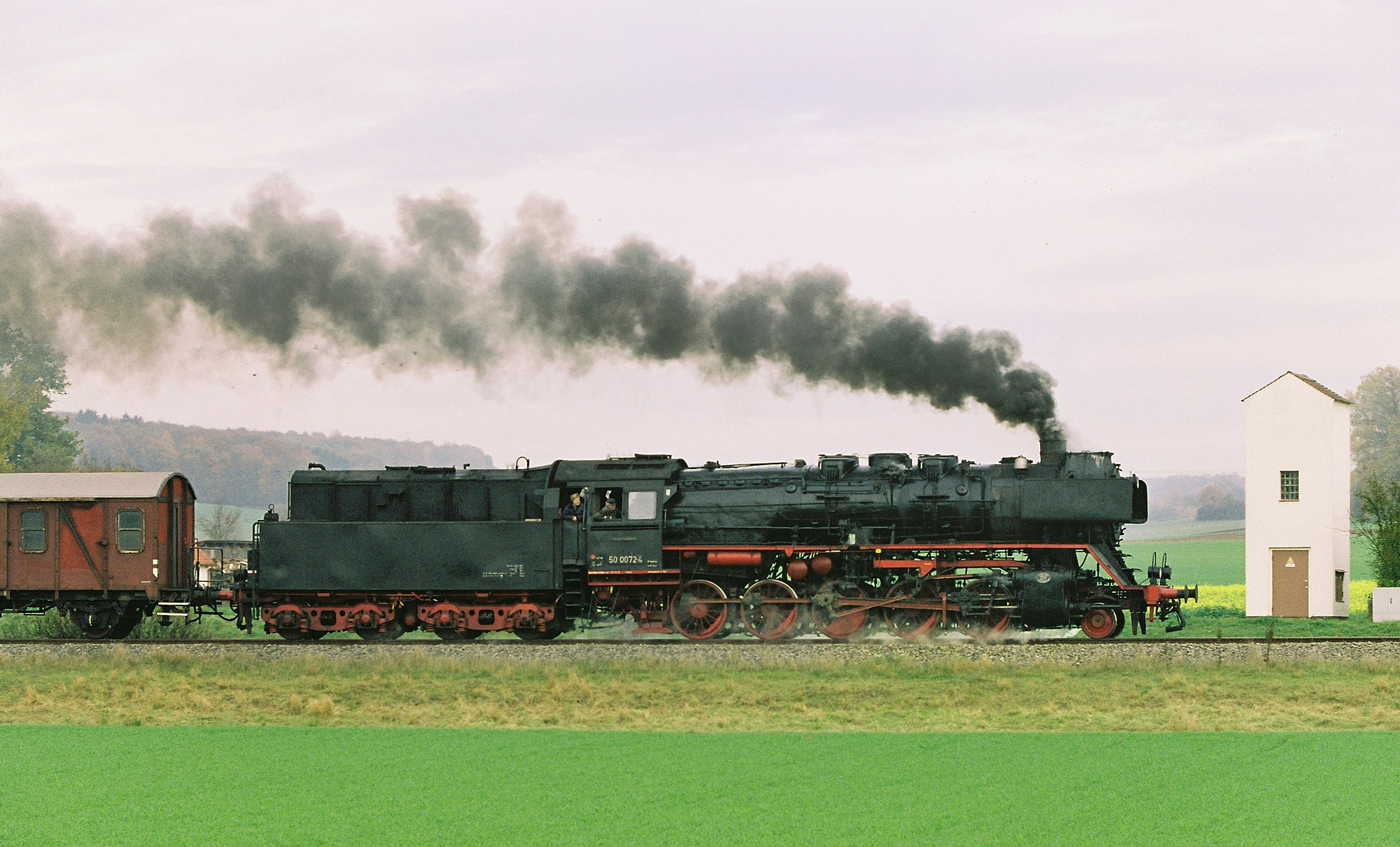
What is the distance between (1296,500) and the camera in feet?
→ 115

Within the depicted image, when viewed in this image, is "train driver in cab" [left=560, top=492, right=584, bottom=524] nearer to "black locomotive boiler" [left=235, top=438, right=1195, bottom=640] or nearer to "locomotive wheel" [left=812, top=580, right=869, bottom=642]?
"black locomotive boiler" [left=235, top=438, right=1195, bottom=640]

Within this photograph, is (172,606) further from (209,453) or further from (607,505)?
(209,453)

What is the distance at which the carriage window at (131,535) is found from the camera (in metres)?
26.1

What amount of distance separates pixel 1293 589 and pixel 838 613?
17.4 m

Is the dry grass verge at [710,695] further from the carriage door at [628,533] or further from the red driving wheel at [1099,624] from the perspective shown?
the carriage door at [628,533]

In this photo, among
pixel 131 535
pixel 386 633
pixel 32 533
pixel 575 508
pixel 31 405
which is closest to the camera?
pixel 575 508

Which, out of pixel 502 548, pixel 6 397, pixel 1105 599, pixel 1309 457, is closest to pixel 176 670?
pixel 502 548

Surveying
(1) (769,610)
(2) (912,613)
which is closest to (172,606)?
(1) (769,610)

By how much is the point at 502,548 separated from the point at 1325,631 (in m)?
19.7

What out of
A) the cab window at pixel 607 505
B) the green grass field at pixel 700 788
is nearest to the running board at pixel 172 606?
the cab window at pixel 607 505

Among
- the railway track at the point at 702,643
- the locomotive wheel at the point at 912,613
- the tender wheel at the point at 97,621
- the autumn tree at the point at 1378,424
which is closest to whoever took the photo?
the railway track at the point at 702,643

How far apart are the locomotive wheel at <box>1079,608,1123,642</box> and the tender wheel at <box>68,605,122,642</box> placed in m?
19.7

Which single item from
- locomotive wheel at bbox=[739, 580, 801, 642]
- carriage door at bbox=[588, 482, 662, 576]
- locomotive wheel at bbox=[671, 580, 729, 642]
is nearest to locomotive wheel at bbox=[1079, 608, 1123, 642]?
locomotive wheel at bbox=[739, 580, 801, 642]

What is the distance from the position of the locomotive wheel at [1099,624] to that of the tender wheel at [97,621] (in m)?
19.7
